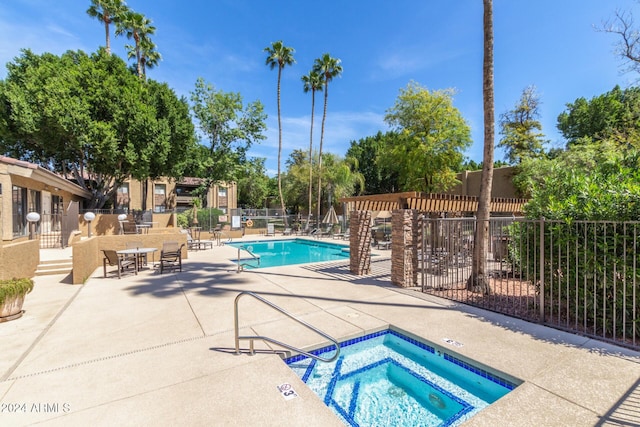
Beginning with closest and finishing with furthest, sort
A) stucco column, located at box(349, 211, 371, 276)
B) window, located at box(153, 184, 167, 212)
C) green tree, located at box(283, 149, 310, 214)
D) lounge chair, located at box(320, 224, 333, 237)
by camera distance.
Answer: stucco column, located at box(349, 211, 371, 276) → lounge chair, located at box(320, 224, 333, 237) → green tree, located at box(283, 149, 310, 214) → window, located at box(153, 184, 167, 212)

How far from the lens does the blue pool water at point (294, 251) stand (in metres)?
14.1

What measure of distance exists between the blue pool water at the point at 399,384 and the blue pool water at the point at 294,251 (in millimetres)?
8708

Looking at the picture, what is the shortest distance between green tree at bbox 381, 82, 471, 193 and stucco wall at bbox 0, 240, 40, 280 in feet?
71.2

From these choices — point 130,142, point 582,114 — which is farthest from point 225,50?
point 582,114

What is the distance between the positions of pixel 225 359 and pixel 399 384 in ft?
7.80

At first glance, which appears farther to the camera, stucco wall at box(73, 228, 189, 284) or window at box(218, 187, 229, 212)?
window at box(218, 187, 229, 212)

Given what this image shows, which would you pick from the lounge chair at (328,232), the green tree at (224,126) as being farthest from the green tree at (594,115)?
the green tree at (224,126)

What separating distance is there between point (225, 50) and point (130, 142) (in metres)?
8.47

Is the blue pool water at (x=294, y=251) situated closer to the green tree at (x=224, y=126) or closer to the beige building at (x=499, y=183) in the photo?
the green tree at (x=224, y=126)

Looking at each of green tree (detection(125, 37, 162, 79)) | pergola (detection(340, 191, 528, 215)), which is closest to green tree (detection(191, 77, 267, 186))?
green tree (detection(125, 37, 162, 79))

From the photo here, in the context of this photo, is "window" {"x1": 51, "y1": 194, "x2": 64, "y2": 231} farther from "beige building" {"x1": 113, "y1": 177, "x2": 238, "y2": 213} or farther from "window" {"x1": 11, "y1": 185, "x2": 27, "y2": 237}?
"beige building" {"x1": 113, "y1": 177, "x2": 238, "y2": 213}

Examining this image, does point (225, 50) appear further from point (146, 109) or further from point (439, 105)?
point (439, 105)

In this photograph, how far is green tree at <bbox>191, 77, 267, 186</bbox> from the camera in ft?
87.2

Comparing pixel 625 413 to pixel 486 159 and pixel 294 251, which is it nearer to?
pixel 486 159
